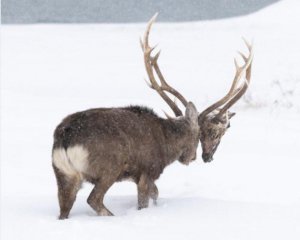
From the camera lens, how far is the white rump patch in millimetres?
6699

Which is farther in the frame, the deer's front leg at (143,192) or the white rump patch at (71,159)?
the deer's front leg at (143,192)

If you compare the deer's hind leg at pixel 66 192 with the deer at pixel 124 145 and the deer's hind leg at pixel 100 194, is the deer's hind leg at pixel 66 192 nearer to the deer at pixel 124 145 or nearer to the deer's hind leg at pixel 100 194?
the deer at pixel 124 145

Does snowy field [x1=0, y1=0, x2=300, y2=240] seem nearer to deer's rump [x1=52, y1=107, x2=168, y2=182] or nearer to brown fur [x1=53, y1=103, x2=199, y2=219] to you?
brown fur [x1=53, y1=103, x2=199, y2=219]

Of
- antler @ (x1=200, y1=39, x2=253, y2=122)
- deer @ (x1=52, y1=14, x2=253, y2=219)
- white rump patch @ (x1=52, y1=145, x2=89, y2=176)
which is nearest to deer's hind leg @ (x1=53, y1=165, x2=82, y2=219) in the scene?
deer @ (x1=52, y1=14, x2=253, y2=219)

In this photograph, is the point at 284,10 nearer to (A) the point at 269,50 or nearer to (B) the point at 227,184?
(A) the point at 269,50

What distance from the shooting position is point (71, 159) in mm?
6699

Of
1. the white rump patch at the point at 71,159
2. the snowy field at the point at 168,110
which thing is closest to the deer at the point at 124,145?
the white rump patch at the point at 71,159

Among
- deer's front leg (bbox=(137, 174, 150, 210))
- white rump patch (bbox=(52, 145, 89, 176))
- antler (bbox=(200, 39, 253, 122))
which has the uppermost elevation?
antler (bbox=(200, 39, 253, 122))

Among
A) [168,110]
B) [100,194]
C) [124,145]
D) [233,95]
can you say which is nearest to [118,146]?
[124,145]

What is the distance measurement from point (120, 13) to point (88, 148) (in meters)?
30.8

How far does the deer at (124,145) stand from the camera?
6766 mm

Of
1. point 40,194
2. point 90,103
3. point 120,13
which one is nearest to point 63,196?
point 40,194

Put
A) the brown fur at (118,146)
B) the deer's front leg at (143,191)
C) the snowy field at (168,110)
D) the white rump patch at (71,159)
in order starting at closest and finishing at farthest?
1. the snowy field at (168,110)
2. the white rump patch at (71,159)
3. the brown fur at (118,146)
4. the deer's front leg at (143,191)

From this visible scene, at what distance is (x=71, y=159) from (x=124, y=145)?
542 millimetres
